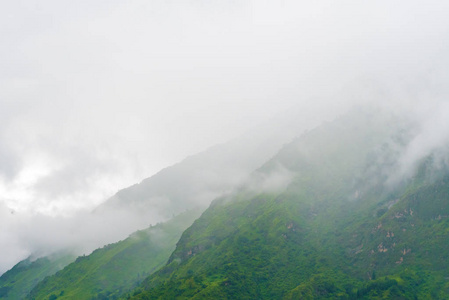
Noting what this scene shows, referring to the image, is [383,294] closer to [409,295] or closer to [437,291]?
[409,295]

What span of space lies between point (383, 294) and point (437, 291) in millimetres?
27766

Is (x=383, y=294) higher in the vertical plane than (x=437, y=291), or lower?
higher

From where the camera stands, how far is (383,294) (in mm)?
199750

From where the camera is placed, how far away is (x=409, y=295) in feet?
651

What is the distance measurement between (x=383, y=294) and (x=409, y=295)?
43.2 ft

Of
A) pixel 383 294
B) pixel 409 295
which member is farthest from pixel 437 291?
pixel 383 294

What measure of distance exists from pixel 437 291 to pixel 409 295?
14.7 meters

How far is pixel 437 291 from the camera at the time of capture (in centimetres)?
19800
